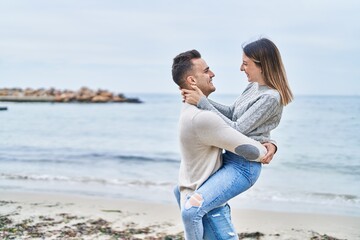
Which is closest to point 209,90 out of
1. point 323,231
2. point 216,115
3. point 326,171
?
point 216,115

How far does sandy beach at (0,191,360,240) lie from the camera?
6.74 metres

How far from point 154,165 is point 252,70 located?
12557 millimetres

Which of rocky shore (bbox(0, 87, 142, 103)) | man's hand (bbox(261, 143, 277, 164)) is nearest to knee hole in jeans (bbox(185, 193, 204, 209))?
man's hand (bbox(261, 143, 277, 164))

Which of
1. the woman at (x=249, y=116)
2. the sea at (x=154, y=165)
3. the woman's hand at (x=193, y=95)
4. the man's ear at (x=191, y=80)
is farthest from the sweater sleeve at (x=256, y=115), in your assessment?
A: the sea at (x=154, y=165)

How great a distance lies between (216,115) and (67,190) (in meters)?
8.05

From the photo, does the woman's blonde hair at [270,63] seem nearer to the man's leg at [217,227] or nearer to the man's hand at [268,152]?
the man's hand at [268,152]

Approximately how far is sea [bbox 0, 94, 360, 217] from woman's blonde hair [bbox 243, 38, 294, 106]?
20.3 feet

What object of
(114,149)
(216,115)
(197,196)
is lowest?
(114,149)

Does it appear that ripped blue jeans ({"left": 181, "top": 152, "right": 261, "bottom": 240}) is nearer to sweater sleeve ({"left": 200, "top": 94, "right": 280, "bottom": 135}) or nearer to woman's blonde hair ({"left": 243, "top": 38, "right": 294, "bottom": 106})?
sweater sleeve ({"left": 200, "top": 94, "right": 280, "bottom": 135})

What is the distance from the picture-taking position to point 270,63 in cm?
343

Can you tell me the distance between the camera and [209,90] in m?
3.52

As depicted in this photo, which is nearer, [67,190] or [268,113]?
[268,113]

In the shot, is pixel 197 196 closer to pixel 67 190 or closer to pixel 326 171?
pixel 67 190

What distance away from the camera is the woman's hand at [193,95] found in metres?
3.41
